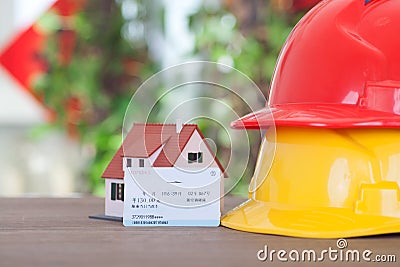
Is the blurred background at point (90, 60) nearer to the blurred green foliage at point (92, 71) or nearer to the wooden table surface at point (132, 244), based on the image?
the blurred green foliage at point (92, 71)

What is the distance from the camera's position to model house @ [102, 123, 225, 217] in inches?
31.5

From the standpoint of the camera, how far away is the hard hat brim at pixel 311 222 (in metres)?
0.75

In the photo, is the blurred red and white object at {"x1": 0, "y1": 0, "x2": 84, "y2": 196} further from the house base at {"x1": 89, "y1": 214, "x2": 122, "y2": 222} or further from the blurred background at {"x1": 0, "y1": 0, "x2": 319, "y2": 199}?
the house base at {"x1": 89, "y1": 214, "x2": 122, "y2": 222}

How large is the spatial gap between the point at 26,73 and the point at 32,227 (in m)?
1.78

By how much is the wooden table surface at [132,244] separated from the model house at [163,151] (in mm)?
65

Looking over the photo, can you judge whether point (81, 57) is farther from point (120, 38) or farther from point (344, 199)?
point (344, 199)

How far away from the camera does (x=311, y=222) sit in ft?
2.51

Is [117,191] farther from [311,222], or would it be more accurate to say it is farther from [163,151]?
[311,222]

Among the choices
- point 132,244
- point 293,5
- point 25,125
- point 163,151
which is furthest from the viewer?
point 25,125

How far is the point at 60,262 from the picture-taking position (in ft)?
1.99

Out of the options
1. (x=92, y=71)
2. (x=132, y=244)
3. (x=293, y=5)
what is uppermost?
(x=293, y=5)

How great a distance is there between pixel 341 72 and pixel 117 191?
11.3 inches

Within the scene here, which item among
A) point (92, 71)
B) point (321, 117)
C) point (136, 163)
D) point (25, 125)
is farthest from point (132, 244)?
point (25, 125)

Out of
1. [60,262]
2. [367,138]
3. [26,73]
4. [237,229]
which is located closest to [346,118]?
[367,138]
